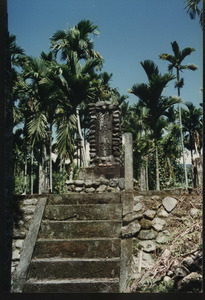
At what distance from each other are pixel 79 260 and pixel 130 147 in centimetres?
222

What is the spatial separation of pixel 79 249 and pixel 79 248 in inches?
0.6

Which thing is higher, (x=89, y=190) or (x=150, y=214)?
(x=89, y=190)

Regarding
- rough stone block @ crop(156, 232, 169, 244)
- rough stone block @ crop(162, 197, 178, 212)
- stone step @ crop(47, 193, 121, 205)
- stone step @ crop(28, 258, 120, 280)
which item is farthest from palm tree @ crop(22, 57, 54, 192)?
stone step @ crop(28, 258, 120, 280)

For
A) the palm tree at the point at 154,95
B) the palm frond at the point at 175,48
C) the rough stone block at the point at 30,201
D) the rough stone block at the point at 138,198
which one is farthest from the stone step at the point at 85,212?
the palm frond at the point at 175,48

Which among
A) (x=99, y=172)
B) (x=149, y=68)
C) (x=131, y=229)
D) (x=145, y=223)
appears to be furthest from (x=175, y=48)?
(x=131, y=229)

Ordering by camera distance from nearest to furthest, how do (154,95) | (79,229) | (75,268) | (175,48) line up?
(75,268) < (79,229) < (154,95) < (175,48)

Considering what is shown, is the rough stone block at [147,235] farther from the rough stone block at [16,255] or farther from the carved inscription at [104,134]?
the carved inscription at [104,134]

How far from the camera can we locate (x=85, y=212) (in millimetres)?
4910

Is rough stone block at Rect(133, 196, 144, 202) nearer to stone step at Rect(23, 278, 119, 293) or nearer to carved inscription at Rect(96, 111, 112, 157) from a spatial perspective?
stone step at Rect(23, 278, 119, 293)

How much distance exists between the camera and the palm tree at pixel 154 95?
432 inches

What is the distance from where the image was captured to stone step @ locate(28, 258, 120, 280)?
392 cm

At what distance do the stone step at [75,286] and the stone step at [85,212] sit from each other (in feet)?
3.76

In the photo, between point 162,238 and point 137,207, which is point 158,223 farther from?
point 137,207

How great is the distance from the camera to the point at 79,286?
376 cm
